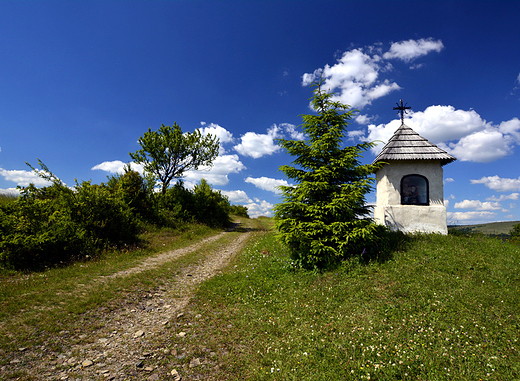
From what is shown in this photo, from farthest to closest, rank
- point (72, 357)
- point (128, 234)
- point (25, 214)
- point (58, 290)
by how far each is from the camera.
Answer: point (128, 234)
point (25, 214)
point (58, 290)
point (72, 357)

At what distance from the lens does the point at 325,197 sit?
10.2 m

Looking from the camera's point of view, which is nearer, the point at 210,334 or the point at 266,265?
the point at 210,334

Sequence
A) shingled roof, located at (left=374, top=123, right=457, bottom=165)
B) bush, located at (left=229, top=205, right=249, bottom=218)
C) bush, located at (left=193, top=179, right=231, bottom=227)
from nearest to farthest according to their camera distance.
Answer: shingled roof, located at (left=374, top=123, right=457, bottom=165), bush, located at (left=193, top=179, right=231, bottom=227), bush, located at (left=229, top=205, right=249, bottom=218)

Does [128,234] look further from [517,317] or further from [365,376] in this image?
[517,317]

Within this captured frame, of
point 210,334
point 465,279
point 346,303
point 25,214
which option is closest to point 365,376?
point 346,303

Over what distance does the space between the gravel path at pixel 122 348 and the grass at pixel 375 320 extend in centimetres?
52

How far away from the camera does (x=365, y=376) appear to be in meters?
4.37

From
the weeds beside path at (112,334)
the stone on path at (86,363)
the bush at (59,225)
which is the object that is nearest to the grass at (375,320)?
the weeds beside path at (112,334)

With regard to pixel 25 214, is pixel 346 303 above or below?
below

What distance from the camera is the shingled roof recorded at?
12.9m

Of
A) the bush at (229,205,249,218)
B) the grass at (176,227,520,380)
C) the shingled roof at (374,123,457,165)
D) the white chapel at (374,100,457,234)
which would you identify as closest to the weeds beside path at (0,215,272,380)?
the grass at (176,227,520,380)

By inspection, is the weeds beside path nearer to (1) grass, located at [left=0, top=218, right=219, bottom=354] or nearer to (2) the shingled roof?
(1) grass, located at [left=0, top=218, right=219, bottom=354]

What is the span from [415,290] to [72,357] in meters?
9.60

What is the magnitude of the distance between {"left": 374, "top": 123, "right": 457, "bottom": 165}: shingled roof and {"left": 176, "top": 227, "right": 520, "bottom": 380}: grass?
5.39 m
